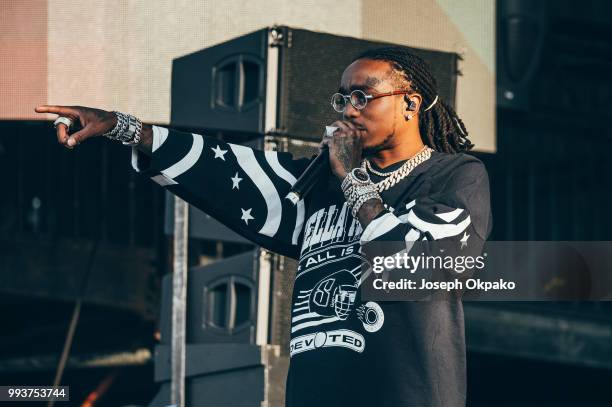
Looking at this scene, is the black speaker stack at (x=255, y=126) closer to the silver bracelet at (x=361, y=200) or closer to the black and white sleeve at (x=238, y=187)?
the black and white sleeve at (x=238, y=187)

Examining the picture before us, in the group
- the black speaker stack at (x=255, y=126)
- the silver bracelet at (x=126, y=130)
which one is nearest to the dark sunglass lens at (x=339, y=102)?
the silver bracelet at (x=126, y=130)

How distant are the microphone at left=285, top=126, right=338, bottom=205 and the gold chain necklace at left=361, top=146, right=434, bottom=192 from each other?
5.1 inches

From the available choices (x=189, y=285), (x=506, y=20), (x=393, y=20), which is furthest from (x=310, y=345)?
(x=506, y=20)

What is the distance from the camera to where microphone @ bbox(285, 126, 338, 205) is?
3.36 metres

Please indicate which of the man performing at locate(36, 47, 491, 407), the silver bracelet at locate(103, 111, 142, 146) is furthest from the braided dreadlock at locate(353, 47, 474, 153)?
the silver bracelet at locate(103, 111, 142, 146)

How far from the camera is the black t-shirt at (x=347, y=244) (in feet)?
10.5

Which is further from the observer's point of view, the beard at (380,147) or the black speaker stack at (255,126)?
the black speaker stack at (255,126)

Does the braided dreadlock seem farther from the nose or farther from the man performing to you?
the nose

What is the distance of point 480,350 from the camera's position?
28.5ft

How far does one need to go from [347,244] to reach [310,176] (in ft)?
0.73

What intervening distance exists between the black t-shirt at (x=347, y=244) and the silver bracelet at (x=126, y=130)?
8 cm

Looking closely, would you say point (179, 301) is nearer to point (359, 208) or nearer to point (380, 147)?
point (380, 147)

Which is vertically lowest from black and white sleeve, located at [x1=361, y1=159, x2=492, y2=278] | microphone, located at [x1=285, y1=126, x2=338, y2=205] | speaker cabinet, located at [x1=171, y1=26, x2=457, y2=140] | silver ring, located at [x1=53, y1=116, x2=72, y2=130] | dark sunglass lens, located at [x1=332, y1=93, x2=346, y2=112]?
black and white sleeve, located at [x1=361, y1=159, x2=492, y2=278]

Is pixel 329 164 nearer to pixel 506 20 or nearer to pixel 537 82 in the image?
pixel 506 20
